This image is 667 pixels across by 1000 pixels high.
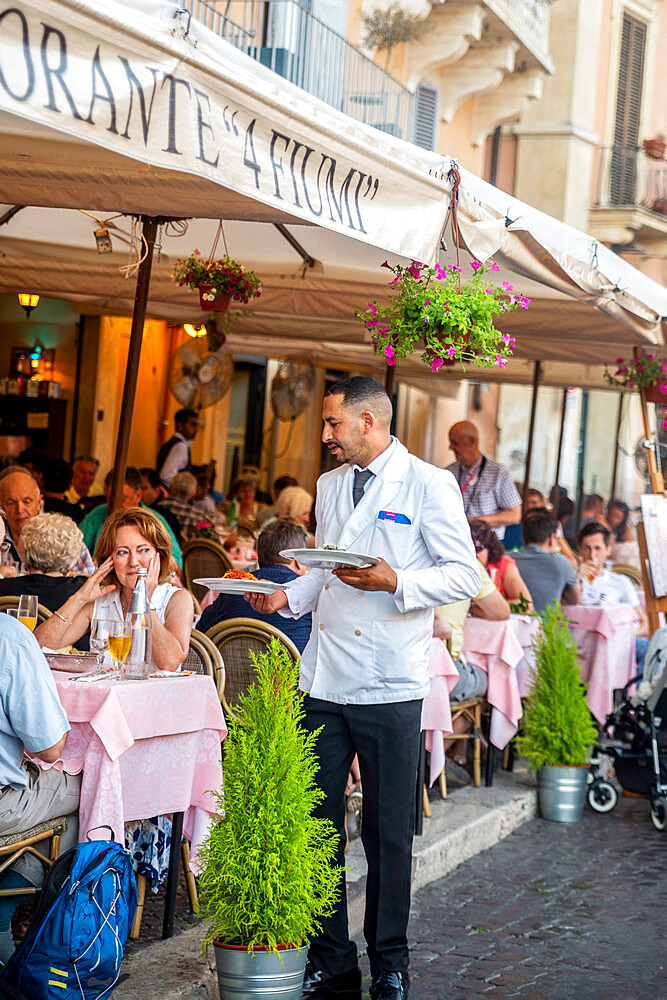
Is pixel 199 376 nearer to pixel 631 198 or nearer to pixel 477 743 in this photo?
pixel 477 743

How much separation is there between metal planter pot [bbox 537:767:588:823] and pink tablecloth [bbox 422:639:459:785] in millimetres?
986

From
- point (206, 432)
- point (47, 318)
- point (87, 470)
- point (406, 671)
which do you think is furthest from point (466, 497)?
point (206, 432)

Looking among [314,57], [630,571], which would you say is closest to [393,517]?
[630,571]

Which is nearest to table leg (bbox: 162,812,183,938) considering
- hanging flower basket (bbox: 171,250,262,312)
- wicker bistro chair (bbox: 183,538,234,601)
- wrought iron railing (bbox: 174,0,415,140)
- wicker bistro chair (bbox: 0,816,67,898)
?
wicker bistro chair (bbox: 0,816,67,898)

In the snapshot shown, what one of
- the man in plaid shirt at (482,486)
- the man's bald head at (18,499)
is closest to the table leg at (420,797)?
the man's bald head at (18,499)

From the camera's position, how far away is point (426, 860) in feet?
21.3

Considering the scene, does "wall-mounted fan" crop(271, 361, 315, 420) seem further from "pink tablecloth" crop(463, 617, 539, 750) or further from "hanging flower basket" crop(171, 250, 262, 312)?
"pink tablecloth" crop(463, 617, 539, 750)

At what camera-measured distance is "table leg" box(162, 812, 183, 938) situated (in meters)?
4.99

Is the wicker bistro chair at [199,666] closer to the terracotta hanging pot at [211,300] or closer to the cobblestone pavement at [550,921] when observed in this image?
the cobblestone pavement at [550,921]

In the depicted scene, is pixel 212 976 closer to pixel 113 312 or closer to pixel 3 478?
pixel 3 478

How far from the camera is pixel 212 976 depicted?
4.64 metres

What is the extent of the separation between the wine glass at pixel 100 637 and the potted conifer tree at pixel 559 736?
3679mm

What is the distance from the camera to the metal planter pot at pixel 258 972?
4.24 metres

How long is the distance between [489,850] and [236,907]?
11.0 feet
